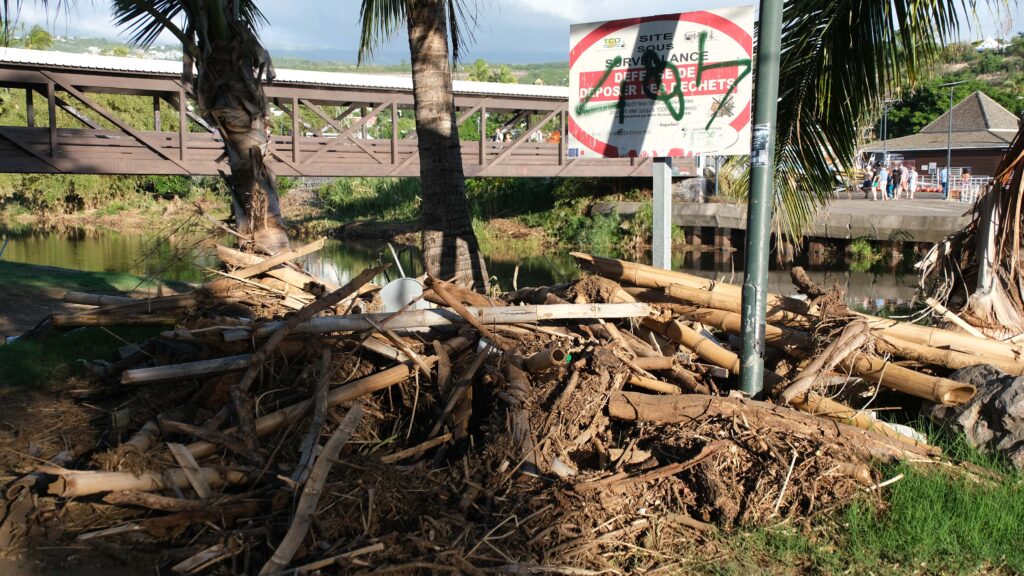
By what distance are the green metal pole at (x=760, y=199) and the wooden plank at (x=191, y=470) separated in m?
3.09

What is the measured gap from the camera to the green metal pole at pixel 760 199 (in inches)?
193

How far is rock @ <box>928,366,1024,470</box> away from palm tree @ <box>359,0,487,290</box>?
17.1 ft

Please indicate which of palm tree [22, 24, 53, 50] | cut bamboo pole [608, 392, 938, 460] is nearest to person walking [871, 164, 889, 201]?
cut bamboo pole [608, 392, 938, 460]

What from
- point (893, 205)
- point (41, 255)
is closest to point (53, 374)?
point (41, 255)

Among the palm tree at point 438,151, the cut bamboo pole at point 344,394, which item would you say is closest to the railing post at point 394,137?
the palm tree at point 438,151

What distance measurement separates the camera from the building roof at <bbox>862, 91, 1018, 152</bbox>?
4738cm

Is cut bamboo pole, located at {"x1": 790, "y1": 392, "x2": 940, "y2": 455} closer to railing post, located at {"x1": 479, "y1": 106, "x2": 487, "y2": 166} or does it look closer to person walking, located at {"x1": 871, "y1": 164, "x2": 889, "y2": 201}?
railing post, located at {"x1": 479, "y1": 106, "x2": 487, "y2": 166}

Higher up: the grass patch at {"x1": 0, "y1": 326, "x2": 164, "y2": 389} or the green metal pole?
the green metal pole

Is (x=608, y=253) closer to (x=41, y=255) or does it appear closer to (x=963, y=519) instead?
(x=41, y=255)

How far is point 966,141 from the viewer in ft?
155

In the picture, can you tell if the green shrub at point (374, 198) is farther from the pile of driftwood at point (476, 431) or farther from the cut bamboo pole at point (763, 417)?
the cut bamboo pole at point (763, 417)

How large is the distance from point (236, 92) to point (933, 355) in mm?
5969

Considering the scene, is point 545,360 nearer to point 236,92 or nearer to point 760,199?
point 760,199

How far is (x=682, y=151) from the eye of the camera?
5793 mm
